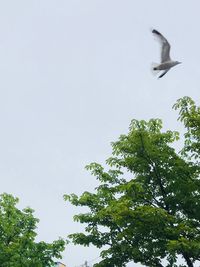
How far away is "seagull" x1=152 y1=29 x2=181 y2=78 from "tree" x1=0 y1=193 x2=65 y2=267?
10922 millimetres

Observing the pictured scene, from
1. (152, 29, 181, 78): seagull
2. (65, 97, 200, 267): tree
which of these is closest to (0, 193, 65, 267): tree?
(65, 97, 200, 267): tree

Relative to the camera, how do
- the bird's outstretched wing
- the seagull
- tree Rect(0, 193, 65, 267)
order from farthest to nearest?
tree Rect(0, 193, 65, 267) < the bird's outstretched wing < the seagull

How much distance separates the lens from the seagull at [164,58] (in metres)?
14.3

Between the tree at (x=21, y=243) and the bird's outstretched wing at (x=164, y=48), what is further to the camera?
the tree at (x=21, y=243)

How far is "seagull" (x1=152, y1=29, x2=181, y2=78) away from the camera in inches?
562

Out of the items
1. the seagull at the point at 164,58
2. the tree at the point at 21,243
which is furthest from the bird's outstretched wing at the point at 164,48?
the tree at the point at 21,243

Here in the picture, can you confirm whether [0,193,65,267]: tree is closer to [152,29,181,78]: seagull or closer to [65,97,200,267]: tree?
[65,97,200,267]: tree

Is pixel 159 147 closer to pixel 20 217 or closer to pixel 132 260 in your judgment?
pixel 132 260

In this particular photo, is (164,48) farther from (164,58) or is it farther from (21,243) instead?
(21,243)

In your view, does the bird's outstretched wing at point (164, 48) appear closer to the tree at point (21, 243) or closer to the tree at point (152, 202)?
the tree at point (152, 202)

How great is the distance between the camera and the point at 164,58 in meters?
14.6

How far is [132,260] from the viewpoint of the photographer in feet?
63.5

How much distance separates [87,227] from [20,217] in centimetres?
426

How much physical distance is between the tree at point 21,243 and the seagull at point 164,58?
1092 centimetres
